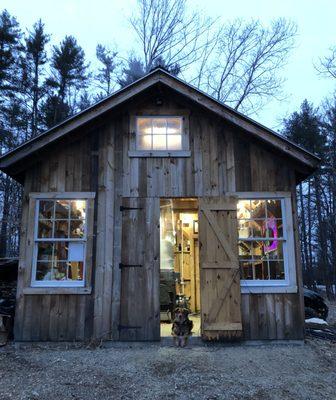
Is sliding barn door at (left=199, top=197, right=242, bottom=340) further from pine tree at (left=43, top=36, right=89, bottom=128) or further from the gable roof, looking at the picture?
pine tree at (left=43, top=36, right=89, bottom=128)

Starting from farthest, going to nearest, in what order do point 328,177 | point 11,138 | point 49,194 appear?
point 328,177 → point 11,138 → point 49,194

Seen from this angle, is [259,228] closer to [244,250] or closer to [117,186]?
[244,250]

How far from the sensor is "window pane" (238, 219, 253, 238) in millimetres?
7195

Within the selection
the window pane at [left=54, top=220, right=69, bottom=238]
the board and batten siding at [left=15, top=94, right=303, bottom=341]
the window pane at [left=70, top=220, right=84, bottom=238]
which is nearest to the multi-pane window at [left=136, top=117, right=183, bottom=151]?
the board and batten siding at [left=15, top=94, right=303, bottom=341]

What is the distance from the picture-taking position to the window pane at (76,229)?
707cm

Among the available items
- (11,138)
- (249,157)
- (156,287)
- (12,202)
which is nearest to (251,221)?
(249,157)

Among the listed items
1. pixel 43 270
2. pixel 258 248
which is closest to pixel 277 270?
pixel 258 248

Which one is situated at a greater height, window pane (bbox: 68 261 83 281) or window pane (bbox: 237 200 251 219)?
window pane (bbox: 237 200 251 219)

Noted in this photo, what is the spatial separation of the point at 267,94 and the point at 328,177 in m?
5.75

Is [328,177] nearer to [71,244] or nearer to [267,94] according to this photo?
[267,94]

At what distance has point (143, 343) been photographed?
6695mm

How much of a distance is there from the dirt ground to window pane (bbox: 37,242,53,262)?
1.51 m

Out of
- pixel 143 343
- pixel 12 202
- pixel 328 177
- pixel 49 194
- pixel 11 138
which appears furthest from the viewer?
pixel 328 177

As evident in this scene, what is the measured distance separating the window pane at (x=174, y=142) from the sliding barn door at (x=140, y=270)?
1116 mm
